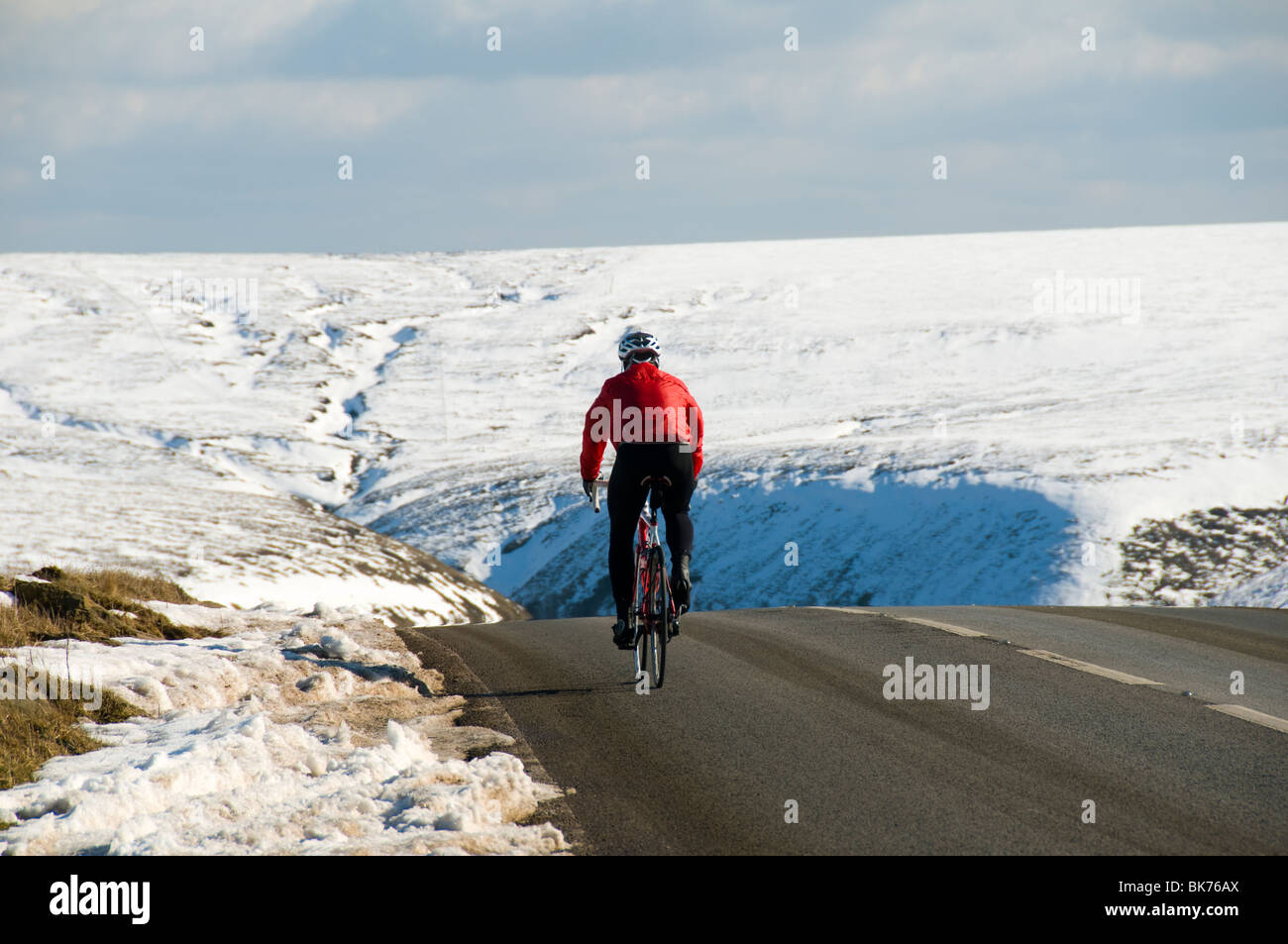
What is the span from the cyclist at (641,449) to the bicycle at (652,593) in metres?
0.10

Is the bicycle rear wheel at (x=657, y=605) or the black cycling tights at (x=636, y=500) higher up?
the black cycling tights at (x=636, y=500)

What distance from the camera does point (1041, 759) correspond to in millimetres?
6418

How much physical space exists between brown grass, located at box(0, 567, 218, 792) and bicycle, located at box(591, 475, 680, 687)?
392 centimetres

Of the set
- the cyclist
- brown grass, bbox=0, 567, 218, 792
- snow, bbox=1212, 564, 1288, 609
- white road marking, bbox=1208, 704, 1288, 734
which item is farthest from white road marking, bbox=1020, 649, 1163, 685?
snow, bbox=1212, 564, 1288, 609

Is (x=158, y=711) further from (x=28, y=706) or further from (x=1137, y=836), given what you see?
(x=1137, y=836)

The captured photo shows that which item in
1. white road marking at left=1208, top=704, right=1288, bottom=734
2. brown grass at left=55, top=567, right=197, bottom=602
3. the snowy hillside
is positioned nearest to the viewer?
white road marking at left=1208, top=704, right=1288, bottom=734

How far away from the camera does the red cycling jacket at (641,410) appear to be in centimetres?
859

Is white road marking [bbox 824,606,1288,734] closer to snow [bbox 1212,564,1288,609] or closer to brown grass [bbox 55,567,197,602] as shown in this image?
brown grass [bbox 55,567,197,602]

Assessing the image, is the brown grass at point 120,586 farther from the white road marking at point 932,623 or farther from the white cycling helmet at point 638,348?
the white road marking at point 932,623

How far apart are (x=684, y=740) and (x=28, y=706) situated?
4.35m

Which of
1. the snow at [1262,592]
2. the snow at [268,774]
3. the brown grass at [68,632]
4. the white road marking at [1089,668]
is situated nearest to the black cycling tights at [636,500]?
the snow at [268,774]

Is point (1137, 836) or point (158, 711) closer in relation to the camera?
point (1137, 836)

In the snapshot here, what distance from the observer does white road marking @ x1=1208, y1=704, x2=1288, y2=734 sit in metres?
7.14
